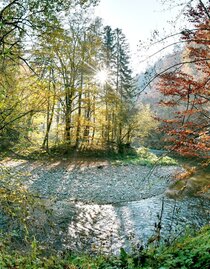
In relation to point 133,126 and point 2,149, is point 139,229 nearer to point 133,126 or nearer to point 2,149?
point 2,149

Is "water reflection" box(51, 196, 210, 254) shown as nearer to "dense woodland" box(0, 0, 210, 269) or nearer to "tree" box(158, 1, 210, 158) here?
"dense woodland" box(0, 0, 210, 269)

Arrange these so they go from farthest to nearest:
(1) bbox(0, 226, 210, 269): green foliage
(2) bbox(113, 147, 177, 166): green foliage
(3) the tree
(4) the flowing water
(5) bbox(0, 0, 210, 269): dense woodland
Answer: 1. (2) bbox(113, 147, 177, 166): green foliage
2. (4) the flowing water
3. (3) the tree
4. (5) bbox(0, 0, 210, 269): dense woodland
5. (1) bbox(0, 226, 210, 269): green foliage

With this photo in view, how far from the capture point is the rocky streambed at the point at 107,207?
673 cm

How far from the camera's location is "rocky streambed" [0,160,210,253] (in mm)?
6730

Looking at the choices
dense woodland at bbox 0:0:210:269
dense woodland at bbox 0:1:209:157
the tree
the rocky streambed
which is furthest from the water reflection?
dense woodland at bbox 0:1:209:157

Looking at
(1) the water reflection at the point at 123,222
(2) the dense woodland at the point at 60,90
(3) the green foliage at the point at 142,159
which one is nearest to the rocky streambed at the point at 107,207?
(1) the water reflection at the point at 123,222

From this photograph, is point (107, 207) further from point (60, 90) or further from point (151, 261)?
point (151, 261)

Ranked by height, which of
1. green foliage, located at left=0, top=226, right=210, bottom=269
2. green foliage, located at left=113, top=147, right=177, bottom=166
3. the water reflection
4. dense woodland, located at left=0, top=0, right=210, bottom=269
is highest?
dense woodland, located at left=0, top=0, right=210, bottom=269

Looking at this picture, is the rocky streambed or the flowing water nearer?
the flowing water

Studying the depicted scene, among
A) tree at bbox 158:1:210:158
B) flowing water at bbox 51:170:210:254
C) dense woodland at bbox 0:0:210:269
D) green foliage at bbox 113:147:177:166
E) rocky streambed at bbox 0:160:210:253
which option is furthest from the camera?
green foliage at bbox 113:147:177:166

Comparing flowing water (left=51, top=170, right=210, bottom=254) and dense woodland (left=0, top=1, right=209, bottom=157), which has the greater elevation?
dense woodland (left=0, top=1, right=209, bottom=157)

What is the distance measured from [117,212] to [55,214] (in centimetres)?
209

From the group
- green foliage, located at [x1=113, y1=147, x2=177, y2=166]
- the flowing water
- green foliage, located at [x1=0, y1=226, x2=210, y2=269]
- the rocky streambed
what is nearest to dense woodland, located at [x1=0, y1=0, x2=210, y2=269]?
green foliage, located at [x1=0, y1=226, x2=210, y2=269]

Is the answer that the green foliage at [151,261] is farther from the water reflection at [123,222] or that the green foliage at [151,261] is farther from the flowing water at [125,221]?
the water reflection at [123,222]
